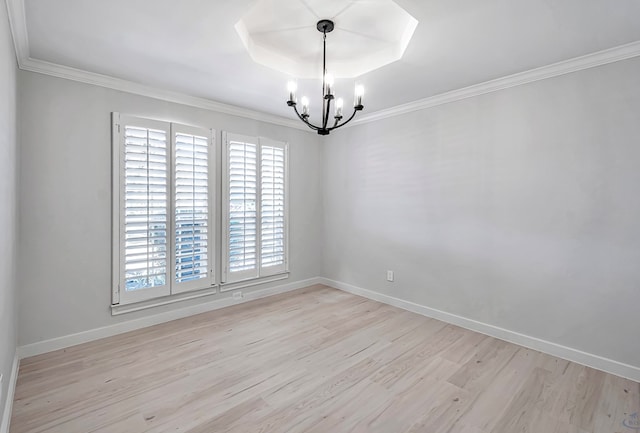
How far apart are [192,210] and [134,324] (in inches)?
52.9

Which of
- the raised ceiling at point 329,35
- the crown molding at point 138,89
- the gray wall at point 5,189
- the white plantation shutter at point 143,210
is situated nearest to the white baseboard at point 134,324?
the white plantation shutter at point 143,210

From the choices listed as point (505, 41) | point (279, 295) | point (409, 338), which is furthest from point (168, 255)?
point (505, 41)

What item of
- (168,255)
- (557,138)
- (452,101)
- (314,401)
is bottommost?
(314,401)

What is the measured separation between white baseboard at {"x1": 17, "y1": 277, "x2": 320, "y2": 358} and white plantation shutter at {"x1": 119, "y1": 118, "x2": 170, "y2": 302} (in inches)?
10.9

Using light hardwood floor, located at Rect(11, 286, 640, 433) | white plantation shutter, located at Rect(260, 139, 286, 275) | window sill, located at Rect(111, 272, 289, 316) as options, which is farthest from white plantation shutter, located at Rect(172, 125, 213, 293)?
white plantation shutter, located at Rect(260, 139, 286, 275)

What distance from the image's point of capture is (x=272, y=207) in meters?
4.34

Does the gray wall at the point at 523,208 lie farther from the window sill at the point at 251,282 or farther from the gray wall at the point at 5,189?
the gray wall at the point at 5,189

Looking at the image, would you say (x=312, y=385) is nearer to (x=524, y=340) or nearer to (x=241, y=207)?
(x=524, y=340)

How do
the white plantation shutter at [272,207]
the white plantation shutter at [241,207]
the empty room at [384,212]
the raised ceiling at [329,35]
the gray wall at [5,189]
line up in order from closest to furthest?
the gray wall at [5,189] < the empty room at [384,212] < the raised ceiling at [329,35] < the white plantation shutter at [241,207] < the white plantation shutter at [272,207]

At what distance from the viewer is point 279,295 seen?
4410 mm

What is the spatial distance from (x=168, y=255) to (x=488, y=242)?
11.4ft

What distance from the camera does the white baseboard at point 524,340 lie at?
96.1 inches

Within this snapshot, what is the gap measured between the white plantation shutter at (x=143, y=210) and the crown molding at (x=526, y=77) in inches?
109

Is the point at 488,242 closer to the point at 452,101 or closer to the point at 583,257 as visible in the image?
the point at 583,257
